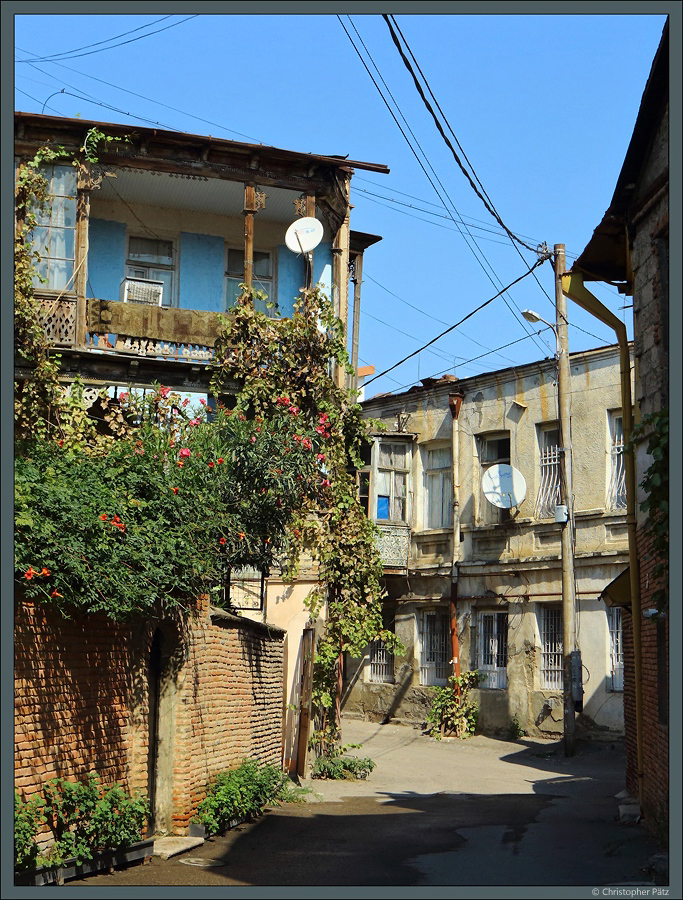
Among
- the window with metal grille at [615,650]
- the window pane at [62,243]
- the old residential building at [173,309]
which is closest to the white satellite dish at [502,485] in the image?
the window with metal grille at [615,650]

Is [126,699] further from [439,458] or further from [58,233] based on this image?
[439,458]

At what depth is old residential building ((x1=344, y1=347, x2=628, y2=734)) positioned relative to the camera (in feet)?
74.7

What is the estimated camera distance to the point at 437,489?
1066 inches

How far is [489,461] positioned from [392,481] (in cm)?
267

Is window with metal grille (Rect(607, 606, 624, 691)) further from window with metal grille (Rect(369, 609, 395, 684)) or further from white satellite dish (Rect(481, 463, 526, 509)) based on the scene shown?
window with metal grille (Rect(369, 609, 395, 684))

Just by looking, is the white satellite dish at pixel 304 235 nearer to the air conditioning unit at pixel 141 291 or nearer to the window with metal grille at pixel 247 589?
the air conditioning unit at pixel 141 291

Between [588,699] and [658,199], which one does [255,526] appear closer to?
[658,199]

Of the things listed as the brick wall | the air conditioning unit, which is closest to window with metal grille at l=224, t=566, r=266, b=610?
the brick wall

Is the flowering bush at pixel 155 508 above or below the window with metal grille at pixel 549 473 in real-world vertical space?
below

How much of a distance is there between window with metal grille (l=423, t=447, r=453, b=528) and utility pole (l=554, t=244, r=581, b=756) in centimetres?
441

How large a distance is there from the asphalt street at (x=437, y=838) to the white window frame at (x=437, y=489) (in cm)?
780

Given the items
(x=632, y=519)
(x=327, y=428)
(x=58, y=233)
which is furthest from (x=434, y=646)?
(x=632, y=519)

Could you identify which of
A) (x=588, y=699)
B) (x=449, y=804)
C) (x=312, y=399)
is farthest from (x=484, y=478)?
(x=449, y=804)

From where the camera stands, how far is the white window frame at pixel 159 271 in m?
19.6
